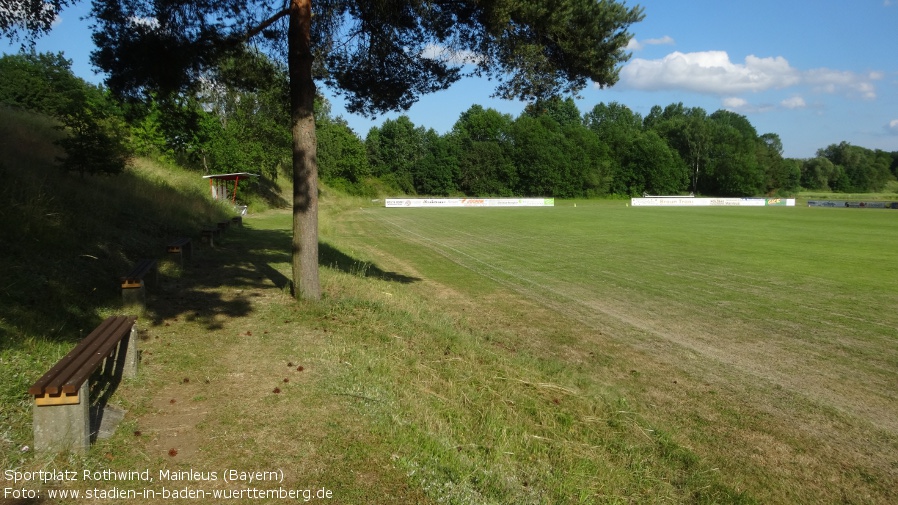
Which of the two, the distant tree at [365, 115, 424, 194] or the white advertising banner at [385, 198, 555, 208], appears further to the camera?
the distant tree at [365, 115, 424, 194]

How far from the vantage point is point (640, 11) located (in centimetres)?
1004

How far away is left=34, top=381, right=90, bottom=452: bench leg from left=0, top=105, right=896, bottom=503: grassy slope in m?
0.09

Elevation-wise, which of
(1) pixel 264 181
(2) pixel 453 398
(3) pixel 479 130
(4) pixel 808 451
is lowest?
(4) pixel 808 451

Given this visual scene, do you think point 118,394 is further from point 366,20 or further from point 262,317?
point 366,20

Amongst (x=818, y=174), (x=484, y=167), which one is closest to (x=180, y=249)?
(x=484, y=167)

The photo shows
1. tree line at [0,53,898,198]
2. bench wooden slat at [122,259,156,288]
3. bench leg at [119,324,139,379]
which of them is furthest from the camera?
tree line at [0,53,898,198]

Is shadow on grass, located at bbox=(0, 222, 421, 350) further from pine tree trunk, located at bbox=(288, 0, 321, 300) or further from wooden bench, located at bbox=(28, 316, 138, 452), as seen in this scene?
wooden bench, located at bbox=(28, 316, 138, 452)

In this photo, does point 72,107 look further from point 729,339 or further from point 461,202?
point 461,202

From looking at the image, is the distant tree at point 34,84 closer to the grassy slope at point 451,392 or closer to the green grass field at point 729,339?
the green grass field at point 729,339

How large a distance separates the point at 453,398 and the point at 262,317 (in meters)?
3.44

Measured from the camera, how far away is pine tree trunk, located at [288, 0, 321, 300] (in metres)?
9.04

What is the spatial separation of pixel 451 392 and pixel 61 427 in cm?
350

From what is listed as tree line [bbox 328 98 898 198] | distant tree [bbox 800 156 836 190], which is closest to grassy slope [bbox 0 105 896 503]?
tree line [bbox 328 98 898 198]

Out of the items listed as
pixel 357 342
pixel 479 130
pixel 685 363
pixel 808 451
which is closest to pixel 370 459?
pixel 357 342
